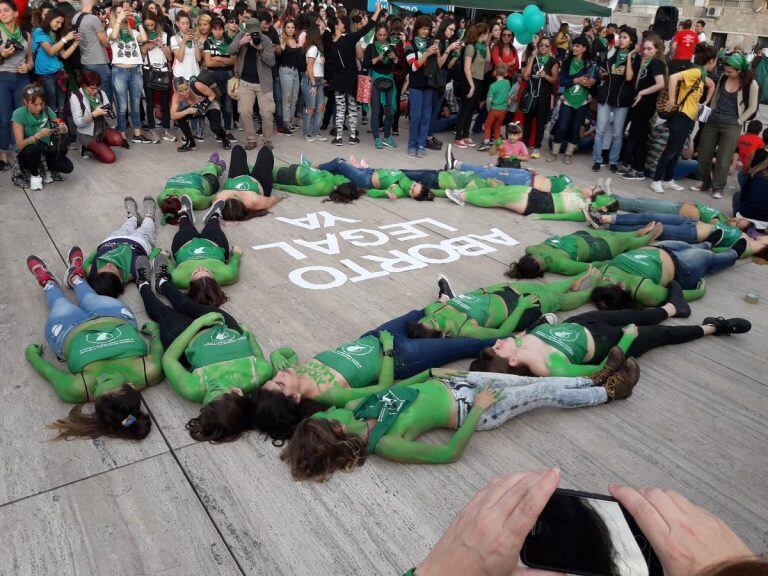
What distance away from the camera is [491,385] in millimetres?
3436

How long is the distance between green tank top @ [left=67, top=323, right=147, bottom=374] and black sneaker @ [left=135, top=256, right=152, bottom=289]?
3.45 feet

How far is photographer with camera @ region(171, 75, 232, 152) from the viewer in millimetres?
8398

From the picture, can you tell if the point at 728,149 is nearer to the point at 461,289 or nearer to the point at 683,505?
the point at 461,289

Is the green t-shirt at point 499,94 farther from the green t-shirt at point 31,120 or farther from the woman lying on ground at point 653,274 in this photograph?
the green t-shirt at point 31,120

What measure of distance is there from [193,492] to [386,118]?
7883 mm

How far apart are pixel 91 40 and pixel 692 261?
321 inches

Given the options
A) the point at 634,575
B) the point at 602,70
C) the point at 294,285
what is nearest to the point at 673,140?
the point at 602,70

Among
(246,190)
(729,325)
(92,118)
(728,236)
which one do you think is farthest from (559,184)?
(92,118)

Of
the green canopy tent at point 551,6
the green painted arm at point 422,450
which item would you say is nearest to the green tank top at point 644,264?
the green painted arm at point 422,450

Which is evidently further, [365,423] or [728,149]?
[728,149]

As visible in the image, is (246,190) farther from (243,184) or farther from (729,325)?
(729,325)

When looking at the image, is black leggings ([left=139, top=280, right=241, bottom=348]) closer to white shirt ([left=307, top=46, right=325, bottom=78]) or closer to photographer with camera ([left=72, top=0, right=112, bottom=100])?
photographer with camera ([left=72, top=0, right=112, bottom=100])

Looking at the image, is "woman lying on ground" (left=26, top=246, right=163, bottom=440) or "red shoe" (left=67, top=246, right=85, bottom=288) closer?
"woman lying on ground" (left=26, top=246, right=163, bottom=440)

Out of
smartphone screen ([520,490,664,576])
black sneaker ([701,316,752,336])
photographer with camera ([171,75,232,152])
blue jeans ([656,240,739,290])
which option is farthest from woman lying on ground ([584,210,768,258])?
photographer with camera ([171,75,232,152])
